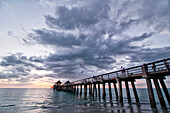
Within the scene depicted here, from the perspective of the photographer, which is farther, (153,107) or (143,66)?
(143,66)

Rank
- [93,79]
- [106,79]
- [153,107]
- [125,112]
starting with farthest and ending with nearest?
[93,79] < [106,79] < [153,107] < [125,112]

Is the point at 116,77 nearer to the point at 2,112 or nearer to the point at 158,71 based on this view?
the point at 158,71

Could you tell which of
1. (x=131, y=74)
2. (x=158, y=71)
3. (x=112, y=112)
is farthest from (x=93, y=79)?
(x=158, y=71)

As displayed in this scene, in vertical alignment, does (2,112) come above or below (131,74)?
below

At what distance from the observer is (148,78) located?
406 inches

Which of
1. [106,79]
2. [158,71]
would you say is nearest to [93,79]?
[106,79]

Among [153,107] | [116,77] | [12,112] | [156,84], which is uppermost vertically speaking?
[116,77]

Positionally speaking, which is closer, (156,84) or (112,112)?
(112,112)

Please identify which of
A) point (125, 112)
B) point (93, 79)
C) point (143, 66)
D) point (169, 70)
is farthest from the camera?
point (93, 79)

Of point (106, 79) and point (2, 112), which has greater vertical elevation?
point (106, 79)

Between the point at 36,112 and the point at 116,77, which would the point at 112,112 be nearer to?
the point at 116,77

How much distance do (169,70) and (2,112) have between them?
18719 millimetres

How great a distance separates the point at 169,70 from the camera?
867 centimetres

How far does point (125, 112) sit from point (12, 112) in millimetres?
13195
